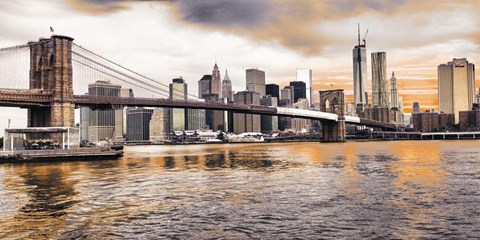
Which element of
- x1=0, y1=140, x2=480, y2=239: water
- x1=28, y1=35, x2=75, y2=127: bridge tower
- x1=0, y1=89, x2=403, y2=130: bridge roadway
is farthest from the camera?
x1=28, y1=35, x2=75, y2=127: bridge tower

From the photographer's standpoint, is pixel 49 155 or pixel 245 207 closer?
pixel 245 207

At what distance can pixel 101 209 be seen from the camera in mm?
24281

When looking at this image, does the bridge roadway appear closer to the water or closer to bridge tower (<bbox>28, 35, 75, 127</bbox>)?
bridge tower (<bbox>28, 35, 75, 127</bbox>)

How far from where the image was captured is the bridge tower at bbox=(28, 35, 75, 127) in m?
75.8

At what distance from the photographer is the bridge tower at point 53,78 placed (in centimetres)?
7575

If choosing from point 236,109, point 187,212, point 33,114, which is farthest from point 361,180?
point 236,109

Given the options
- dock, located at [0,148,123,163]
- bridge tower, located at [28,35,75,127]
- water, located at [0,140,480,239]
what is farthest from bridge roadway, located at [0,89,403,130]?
water, located at [0,140,480,239]

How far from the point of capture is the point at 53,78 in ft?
253

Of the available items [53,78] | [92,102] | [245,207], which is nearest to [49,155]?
[53,78]

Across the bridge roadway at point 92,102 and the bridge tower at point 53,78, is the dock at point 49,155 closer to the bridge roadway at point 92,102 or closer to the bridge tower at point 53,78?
the bridge roadway at point 92,102

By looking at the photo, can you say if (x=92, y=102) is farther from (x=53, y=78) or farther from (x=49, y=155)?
(x=49, y=155)

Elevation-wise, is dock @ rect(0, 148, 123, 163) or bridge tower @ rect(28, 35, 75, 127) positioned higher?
bridge tower @ rect(28, 35, 75, 127)

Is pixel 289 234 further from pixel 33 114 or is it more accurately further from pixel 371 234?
pixel 33 114

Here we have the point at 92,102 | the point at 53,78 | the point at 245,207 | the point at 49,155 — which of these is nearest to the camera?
the point at 245,207
